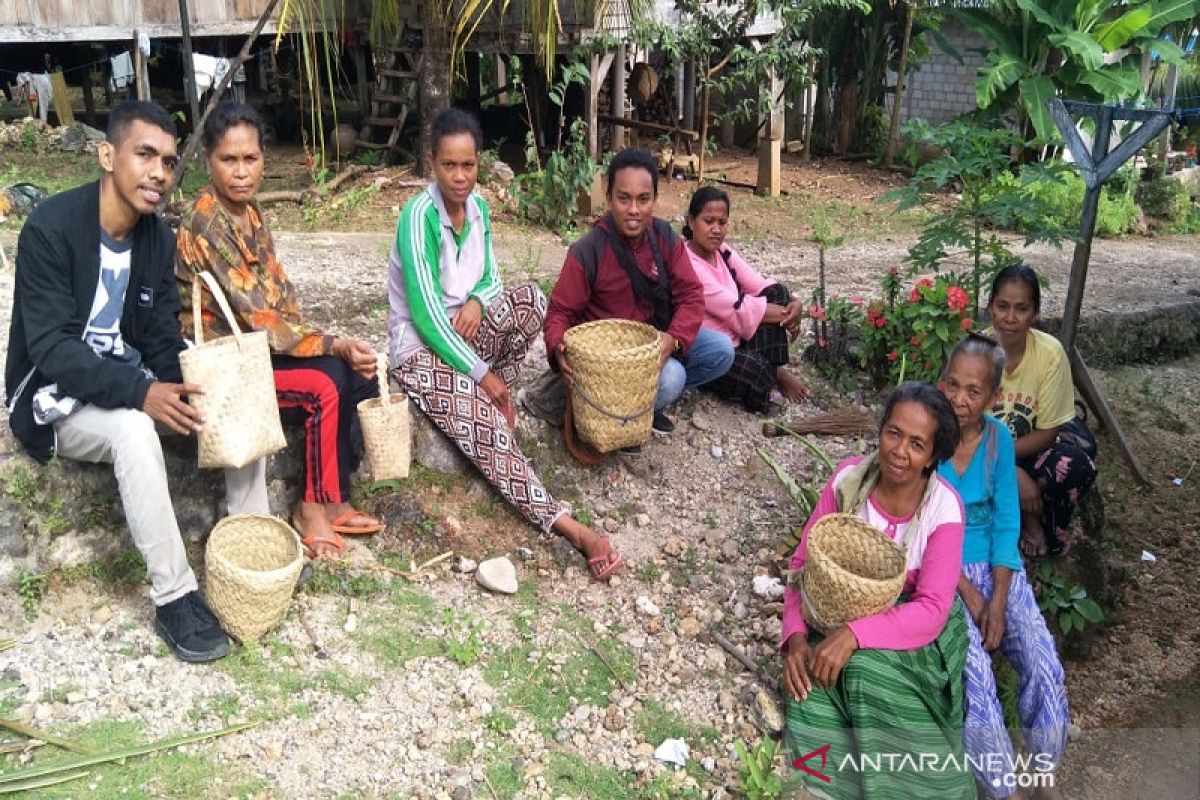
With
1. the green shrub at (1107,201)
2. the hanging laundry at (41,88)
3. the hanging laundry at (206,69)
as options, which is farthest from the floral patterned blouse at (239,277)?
the hanging laundry at (41,88)

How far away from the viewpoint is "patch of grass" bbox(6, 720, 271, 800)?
2.68m

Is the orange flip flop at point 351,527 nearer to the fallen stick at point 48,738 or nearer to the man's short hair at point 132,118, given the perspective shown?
the fallen stick at point 48,738

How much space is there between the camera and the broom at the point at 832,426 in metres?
4.94

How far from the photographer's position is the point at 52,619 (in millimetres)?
3346

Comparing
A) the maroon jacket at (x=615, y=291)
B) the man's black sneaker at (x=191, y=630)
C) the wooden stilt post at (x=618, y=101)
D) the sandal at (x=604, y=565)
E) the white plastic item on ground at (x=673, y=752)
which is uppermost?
the wooden stilt post at (x=618, y=101)

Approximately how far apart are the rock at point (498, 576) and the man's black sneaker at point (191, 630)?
0.93 metres

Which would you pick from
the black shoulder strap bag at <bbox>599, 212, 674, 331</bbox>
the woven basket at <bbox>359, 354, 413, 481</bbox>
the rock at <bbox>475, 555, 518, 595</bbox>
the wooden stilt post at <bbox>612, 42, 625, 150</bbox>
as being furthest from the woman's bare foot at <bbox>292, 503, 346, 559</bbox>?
the wooden stilt post at <bbox>612, 42, 625, 150</bbox>

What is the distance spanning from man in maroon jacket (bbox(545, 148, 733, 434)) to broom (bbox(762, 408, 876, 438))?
0.67 meters

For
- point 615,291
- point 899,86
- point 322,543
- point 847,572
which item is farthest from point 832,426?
point 899,86

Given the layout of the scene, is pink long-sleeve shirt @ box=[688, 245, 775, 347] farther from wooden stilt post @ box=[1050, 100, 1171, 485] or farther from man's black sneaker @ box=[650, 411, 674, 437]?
wooden stilt post @ box=[1050, 100, 1171, 485]

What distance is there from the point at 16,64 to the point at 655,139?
7.77 meters

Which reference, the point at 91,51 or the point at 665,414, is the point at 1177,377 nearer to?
the point at 665,414

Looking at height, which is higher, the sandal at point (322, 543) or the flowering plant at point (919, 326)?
the flowering plant at point (919, 326)

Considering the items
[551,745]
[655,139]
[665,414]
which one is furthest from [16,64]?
[551,745]
